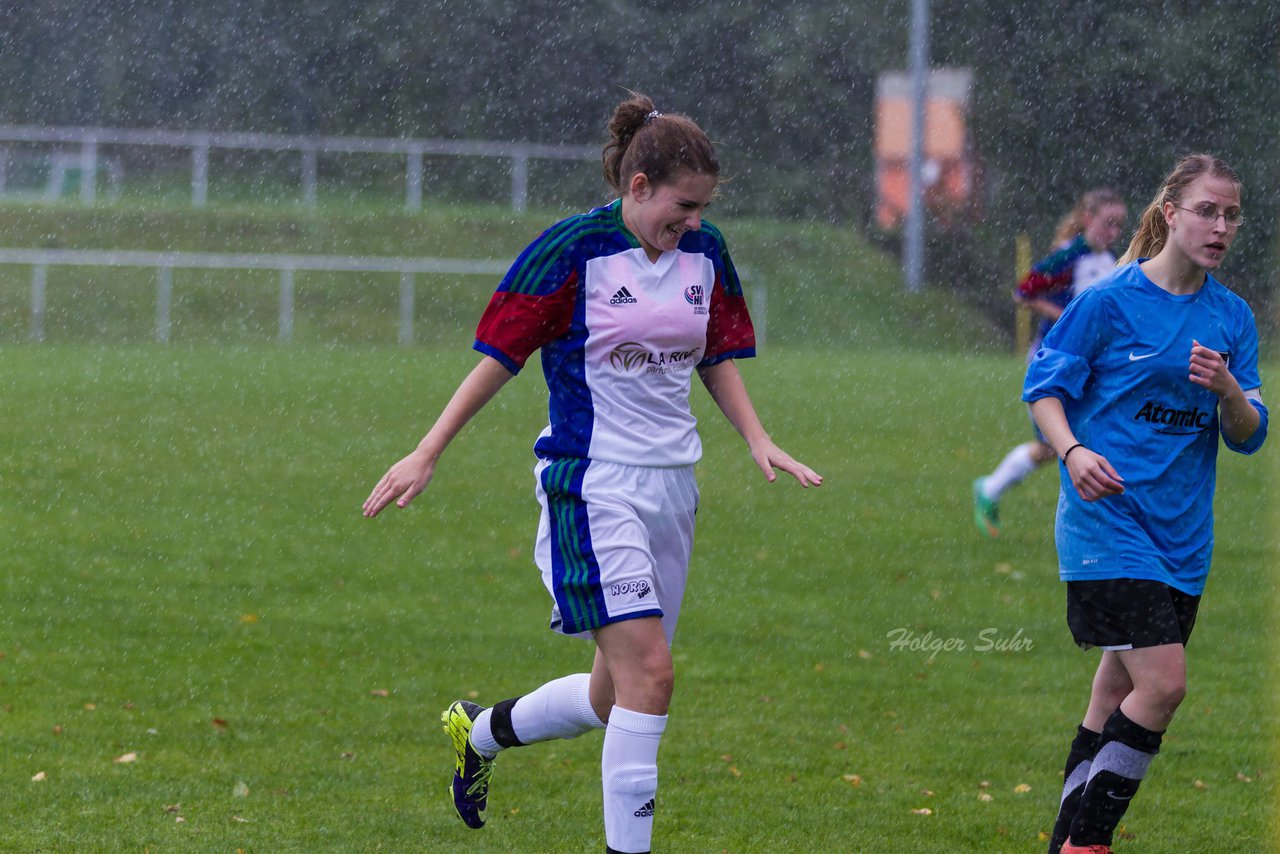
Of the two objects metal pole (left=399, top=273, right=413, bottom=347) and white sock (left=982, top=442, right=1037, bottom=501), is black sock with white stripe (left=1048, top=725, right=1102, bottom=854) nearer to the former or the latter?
white sock (left=982, top=442, right=1037, bottom=501)

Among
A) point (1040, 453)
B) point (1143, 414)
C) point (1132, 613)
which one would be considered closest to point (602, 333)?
point (1143, 414)

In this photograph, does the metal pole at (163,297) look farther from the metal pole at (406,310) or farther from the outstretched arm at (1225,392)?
the outstretched arm at (1225,392)

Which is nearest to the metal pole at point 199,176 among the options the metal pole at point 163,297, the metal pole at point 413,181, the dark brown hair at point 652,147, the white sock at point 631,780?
the metal pole at point 163,297

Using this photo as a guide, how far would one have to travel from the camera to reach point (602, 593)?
163 inches

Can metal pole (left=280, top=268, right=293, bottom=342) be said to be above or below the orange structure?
below

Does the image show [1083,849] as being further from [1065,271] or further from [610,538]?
[1065,271]

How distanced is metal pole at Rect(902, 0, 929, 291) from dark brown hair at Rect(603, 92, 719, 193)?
22676 mm

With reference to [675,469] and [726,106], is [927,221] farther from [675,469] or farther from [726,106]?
[675,469]

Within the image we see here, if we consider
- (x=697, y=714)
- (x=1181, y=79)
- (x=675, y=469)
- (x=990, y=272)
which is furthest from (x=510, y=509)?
(x=1181, y=79)

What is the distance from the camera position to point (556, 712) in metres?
4.68

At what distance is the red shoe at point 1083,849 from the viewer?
439 centimetres

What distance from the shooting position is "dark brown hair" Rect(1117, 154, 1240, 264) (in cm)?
438

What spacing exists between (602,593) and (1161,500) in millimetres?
1418

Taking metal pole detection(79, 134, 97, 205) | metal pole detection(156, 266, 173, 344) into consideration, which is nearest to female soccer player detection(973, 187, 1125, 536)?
metal pole detection(156, 266, 173, 344)
